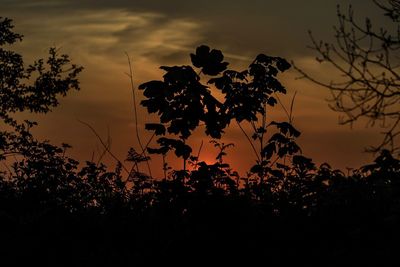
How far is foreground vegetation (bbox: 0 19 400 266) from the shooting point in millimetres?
8391

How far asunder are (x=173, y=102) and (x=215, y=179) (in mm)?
1544

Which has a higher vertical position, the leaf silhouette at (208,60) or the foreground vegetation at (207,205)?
the leaf silhouette at (208,60)

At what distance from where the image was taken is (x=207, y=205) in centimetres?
923

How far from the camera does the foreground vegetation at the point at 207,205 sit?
8391mm

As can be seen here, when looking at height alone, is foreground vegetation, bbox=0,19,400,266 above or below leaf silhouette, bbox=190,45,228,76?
below

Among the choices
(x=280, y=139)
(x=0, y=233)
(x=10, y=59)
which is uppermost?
(x=10, y=59)

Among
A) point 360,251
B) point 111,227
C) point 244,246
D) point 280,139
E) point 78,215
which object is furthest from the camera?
point 280,139

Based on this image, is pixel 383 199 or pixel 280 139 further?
pixel 280 139

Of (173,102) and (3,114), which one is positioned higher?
(3,114)

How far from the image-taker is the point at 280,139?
39.9 ft

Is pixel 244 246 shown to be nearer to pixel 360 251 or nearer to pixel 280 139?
pixel 360 251

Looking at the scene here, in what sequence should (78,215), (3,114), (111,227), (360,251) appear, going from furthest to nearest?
(3,114)
(78,215)
(111,227)
(360,251)

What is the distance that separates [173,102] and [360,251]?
14.3 feet

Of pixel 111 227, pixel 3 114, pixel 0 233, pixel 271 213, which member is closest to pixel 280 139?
pixel 271 213
